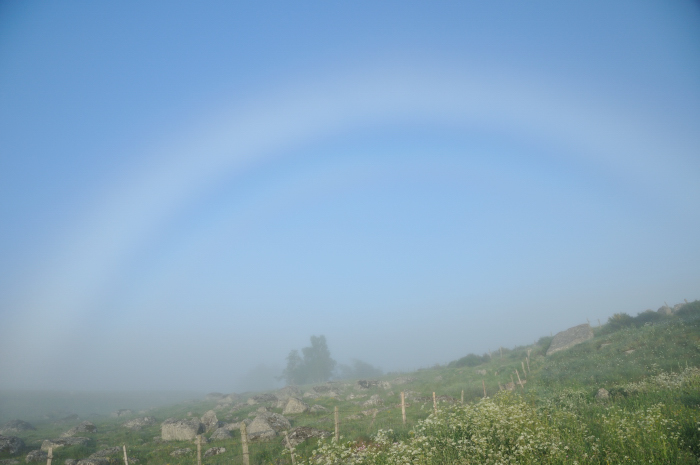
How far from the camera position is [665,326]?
116 ft

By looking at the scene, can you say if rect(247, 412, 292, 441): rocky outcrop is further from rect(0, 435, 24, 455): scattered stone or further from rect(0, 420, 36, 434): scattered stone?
rect(0, 420, 36, 434): scattered stone

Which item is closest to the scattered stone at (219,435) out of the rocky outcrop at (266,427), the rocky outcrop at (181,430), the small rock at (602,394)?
the rocky outcrop at (266,427)

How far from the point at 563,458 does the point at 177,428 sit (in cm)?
2825

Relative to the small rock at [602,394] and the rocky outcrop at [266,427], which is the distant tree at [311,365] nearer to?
the rocky outcrop at [266,427]

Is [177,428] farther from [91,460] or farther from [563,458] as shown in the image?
[563,458]

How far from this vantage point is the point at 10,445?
23.0 metres

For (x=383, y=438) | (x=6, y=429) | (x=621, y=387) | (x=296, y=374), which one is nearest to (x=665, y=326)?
(x=621, y=387)

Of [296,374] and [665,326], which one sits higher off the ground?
[665,326]

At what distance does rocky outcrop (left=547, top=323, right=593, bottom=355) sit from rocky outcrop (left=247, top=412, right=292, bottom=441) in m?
41.8

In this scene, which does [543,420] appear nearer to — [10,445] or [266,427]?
[266,427]

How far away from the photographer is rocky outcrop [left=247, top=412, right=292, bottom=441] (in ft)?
75.0

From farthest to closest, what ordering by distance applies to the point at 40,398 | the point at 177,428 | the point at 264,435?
the point at 40,398 < the point at 177,428 < the point at 264,435

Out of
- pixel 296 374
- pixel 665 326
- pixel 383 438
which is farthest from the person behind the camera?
pixel 296 374

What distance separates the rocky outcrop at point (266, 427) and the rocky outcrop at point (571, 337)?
4183 cm
